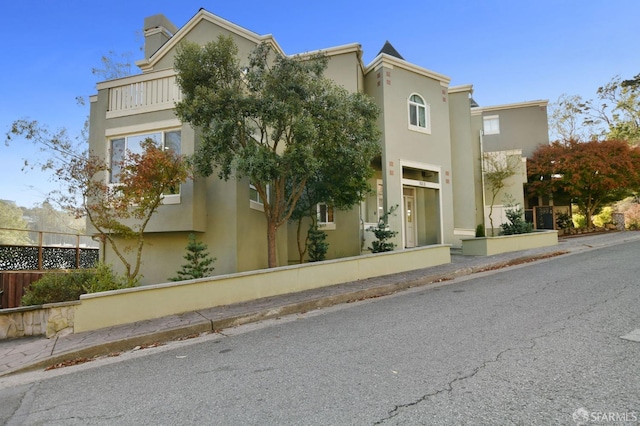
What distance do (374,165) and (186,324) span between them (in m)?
11.2

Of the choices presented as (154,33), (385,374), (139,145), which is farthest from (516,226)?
(154,33)

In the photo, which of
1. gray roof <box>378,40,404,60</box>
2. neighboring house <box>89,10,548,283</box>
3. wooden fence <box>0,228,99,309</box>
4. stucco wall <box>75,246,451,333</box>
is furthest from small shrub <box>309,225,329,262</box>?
gray roof <box>378,40,404,60</box>

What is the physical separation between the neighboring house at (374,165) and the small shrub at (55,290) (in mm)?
2347

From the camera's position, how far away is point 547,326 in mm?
5172

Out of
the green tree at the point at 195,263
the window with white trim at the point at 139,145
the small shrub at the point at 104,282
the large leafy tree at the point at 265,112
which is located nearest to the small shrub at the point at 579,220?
the large leafy tree at the point at 265,112

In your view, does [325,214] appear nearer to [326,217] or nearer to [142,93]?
[326,217]

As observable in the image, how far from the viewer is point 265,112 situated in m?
8.63

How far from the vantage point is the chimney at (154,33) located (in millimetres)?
15141

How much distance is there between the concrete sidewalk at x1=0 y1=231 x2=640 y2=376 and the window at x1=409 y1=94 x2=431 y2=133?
7095 millimetres

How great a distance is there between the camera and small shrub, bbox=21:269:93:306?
8.21 meters

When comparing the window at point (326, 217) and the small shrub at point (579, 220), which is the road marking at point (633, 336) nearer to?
the window at point (326, 217)

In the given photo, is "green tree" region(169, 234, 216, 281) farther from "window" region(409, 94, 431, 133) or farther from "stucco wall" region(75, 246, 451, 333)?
"window" region(409, 94, 431, 133)

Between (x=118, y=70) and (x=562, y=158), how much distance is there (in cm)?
2382

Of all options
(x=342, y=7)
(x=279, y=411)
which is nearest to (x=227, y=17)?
(x=342, y=7)
